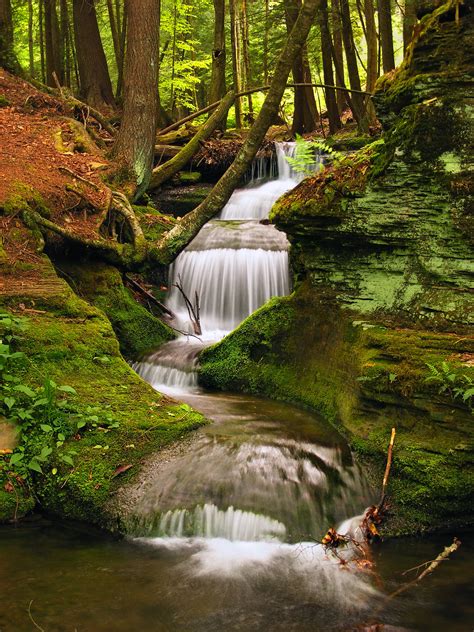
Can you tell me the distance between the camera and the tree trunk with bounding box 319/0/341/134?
16166 millimetres

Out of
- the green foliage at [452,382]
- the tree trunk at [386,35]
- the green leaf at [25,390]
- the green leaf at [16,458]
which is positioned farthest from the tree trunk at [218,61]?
the green leaf at [16,458]

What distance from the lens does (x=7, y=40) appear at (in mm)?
13828

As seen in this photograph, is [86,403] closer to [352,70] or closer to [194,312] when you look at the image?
[194,312]

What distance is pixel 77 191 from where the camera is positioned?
890 cm

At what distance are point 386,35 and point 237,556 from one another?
13457 millimetres

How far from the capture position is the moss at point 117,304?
8.49m

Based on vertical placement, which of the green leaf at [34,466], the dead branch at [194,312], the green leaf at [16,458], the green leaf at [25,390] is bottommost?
the green leaf at [34,466]

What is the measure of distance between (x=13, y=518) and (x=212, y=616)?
1909 millimetres

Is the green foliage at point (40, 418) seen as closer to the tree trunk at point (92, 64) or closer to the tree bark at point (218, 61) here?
the tree trunk at point (92, 64)

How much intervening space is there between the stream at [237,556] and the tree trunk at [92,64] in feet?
41.6

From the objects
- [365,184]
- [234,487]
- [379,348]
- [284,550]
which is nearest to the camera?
[284,550]

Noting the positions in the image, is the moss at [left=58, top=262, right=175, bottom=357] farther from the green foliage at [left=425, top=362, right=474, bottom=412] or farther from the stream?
the green foliage at [left=425, top=362, right=474, bottom=412]

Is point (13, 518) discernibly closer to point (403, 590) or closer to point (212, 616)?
point (212, 616)

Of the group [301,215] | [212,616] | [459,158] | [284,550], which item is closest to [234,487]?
[284,550]
